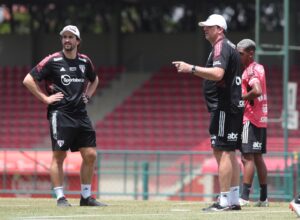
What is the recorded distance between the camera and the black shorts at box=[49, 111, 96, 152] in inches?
469

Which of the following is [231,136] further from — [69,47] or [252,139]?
[69,47]

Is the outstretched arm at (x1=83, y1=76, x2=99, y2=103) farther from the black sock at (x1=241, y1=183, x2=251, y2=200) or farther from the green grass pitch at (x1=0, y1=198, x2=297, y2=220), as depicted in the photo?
the black sock at (x1=241, y1=183, x2=251, y2=200)

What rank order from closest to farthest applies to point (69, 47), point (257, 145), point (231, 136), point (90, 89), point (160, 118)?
point (231, 136)
point (69, 47)
point (90, 89)
point (257, 145)
point (160, 118)

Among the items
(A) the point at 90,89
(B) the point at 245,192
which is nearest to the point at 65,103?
(A) the point at 90,89

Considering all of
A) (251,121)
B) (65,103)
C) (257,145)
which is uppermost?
(65,103)

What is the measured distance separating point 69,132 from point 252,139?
2.23 m

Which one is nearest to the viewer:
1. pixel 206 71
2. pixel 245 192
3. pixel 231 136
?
pixel 206 71

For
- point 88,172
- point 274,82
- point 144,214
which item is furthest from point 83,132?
point 274,82

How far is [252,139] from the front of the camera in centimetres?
1266

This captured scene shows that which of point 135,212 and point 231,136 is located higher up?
point 231,136

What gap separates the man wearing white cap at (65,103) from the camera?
39.1 feet

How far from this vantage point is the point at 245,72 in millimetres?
12695

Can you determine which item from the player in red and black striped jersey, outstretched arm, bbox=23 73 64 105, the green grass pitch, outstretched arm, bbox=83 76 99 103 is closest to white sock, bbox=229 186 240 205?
the green grass pitch

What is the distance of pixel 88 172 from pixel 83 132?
469 millimetres
